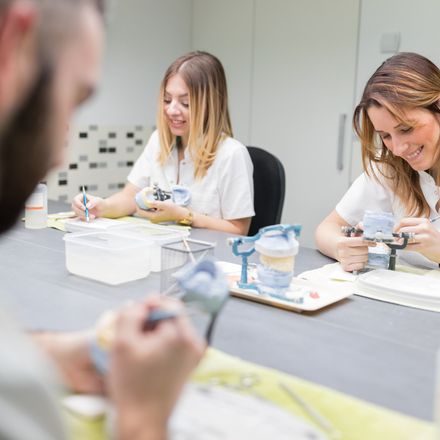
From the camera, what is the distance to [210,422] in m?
0.63

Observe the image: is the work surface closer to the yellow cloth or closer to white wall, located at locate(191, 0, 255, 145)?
the yellow cloth

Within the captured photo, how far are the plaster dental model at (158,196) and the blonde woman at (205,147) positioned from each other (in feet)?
0.26

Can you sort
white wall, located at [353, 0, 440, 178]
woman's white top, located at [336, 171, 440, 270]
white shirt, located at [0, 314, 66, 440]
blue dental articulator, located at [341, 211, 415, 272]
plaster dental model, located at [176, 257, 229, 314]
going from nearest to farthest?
white shirt, located at [0, 314, 66, 440]
plaster dental model, located at [176, 257, 229, 314]
blue dental articulator, located at [341, 211, 415, 272]
woman's white top, located at [336, 171, 440, 270]
white wall, located at [353, 0, 440, 178]

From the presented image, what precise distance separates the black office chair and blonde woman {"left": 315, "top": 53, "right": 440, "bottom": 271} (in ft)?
1.44

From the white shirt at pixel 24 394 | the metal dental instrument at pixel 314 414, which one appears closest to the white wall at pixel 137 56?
the metal dental instrument at pixel 314 414

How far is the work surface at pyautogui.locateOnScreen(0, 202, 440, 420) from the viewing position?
785 mm

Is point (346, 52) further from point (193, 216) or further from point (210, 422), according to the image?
point (210, 422)

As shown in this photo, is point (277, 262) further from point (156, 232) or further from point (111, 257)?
point (156, 232)

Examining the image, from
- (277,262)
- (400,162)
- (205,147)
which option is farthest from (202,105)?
(277,262)

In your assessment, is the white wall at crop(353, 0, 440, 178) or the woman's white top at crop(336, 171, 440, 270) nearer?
the woman's white top at crop(336, 171, 440, 270)

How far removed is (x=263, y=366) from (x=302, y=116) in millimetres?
2721

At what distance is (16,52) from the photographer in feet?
1.43

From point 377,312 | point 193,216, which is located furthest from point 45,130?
point 193,216

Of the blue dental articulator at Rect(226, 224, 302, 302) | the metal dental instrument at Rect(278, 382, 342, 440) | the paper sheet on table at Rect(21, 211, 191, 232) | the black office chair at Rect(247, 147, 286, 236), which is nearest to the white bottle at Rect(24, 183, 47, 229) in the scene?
the paper sheet on table at Rect(21, 211, 191, 232)
